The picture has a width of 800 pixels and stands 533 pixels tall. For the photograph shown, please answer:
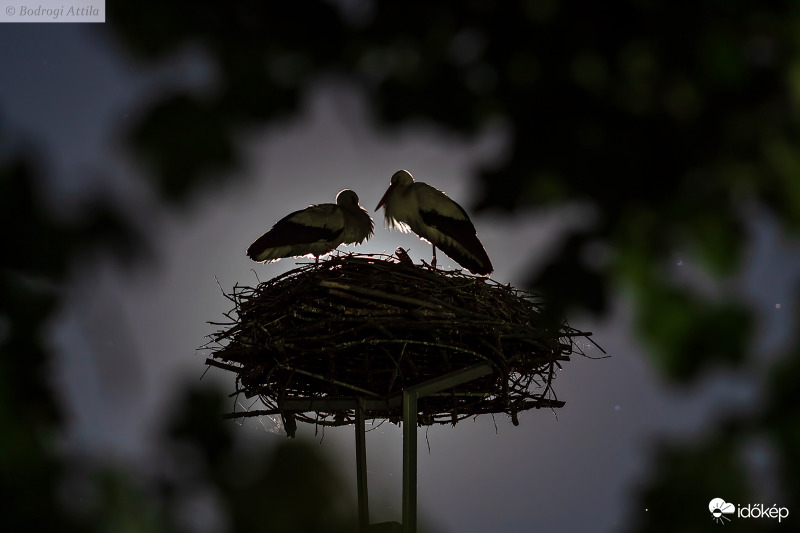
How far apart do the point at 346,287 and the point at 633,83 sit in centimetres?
250

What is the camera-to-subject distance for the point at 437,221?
4438 millimetres

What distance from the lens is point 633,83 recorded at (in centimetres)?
99

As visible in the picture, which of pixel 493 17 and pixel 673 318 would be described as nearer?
pixel 673 318

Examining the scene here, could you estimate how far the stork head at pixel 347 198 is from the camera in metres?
4.65

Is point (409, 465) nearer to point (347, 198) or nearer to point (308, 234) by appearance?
point (308, 234)

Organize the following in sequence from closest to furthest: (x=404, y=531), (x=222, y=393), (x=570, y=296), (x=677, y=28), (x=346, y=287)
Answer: (x=222, y=393), (x=677, y=28), (x=570, y=296), (x=404, y=531), (x=346, y=287)

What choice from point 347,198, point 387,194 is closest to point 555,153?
point 347,198

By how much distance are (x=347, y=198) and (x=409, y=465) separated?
194cm

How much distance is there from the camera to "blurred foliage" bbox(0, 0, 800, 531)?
2.83ft

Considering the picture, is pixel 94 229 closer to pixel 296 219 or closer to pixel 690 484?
pixel 690 484

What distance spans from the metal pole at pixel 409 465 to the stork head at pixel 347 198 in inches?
66.6

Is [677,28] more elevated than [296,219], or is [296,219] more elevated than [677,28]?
[296,219]

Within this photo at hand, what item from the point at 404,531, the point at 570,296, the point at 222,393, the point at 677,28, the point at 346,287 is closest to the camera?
the point at 222,393

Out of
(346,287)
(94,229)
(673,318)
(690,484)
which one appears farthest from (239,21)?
(346,287)
